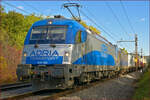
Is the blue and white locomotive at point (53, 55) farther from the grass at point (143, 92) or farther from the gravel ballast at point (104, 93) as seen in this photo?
the grass at point (143, 92)

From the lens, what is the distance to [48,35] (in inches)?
405

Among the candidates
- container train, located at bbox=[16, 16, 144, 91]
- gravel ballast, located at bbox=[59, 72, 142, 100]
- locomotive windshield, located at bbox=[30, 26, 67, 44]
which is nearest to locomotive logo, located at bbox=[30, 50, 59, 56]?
container train, located at bbox=[16, 16, 144, 91]

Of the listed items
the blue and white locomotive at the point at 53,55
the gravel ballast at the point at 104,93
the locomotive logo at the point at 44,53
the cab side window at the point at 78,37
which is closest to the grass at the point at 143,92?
the gravel ballast at the point at 104,93

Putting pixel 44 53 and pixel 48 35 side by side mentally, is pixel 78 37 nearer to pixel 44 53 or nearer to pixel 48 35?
pixel 48 35

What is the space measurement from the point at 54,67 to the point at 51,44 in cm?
123

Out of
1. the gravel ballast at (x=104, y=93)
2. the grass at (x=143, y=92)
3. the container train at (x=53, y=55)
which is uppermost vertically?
the container train at (x=53, y=55)

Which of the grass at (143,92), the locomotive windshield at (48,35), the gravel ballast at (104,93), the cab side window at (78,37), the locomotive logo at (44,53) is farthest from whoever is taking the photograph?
the cab side window at (78,37)

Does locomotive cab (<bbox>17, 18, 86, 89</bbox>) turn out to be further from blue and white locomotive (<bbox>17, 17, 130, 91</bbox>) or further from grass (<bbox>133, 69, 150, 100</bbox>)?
grass (<bbox>133, 69, 150, 100</bbox>)

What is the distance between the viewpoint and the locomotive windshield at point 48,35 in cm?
1011

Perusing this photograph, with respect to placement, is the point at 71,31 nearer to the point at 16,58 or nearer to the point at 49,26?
the point at 49,26

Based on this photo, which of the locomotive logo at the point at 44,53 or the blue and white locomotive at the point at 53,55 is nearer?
the blue and white locomotive at the point at 53,55

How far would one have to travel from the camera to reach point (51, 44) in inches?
392

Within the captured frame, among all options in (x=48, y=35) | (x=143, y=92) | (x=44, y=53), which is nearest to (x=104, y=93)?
(x=143, y=92)

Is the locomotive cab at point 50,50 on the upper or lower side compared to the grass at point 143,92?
upper
